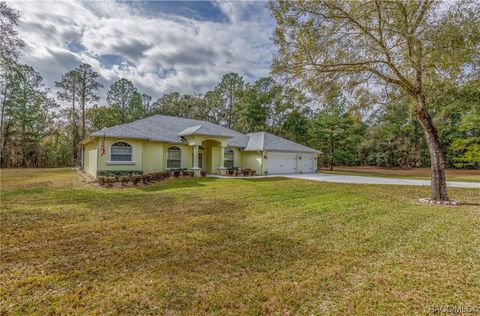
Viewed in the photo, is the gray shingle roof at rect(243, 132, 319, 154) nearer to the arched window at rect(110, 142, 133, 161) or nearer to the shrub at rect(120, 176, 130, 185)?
the arched window at rect(110, 142, 133, 161)

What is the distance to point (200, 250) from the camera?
4492 millimetres

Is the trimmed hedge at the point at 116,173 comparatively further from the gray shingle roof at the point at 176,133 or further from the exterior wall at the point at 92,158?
the gray shingle roof at the point at 176,133

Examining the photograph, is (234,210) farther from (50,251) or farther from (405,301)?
(405,301)

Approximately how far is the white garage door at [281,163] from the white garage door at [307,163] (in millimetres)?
881

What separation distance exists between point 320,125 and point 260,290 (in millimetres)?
29994

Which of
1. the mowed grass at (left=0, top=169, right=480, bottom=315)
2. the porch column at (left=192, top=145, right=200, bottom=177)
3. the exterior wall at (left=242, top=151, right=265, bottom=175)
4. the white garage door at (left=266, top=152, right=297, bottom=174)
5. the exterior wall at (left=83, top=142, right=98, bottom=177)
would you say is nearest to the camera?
the mowed grass at (left=0, top=169, right=480, bottom=315)

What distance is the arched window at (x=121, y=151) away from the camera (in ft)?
51.6

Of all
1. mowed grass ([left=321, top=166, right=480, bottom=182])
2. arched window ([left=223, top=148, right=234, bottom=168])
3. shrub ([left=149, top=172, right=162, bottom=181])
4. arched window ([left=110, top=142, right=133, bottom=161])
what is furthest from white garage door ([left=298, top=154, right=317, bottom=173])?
arched window ([left=110, top=142, right=133, bottom=161])

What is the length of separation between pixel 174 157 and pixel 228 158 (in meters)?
5.08

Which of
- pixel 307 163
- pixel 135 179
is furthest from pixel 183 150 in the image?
pixel 307 163

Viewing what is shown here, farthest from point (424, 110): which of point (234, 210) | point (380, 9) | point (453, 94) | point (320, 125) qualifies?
point (320, 125)

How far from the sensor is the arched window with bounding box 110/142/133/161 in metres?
15.7

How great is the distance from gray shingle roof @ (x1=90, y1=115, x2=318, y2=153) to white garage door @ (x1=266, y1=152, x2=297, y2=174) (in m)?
0.65

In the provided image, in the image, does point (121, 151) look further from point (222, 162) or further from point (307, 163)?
point (307, 163)
